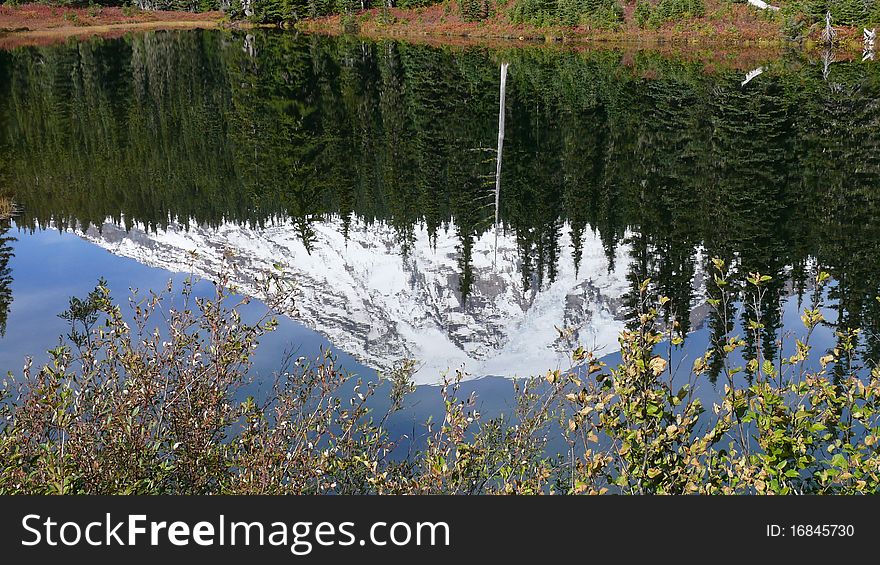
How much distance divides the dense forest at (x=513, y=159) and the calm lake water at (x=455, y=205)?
0.15 metres

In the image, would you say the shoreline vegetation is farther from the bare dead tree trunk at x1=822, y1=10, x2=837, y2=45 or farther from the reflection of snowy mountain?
the reflection of snowy mountain

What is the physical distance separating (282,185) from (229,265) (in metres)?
23.8

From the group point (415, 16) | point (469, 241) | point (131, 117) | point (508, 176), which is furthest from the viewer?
point (415, 16)

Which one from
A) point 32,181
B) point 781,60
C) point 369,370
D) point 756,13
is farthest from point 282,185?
point 756,13

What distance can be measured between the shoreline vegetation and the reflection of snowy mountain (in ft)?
231

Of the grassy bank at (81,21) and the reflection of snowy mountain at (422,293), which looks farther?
the grassy bank at (81,21)

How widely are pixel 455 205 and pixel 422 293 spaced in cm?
832

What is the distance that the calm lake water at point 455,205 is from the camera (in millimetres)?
20125

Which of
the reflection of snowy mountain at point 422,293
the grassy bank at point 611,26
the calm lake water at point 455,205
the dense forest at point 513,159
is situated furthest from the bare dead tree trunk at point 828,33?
the reflection of snowy mountain at point 422,293

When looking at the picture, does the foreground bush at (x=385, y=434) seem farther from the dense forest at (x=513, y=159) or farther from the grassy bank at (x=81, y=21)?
the grassy bank at (x=81, y=21)

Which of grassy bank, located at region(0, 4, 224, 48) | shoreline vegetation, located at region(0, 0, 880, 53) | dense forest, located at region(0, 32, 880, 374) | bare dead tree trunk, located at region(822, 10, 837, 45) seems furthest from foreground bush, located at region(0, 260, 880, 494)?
grassy bank, located at region(0, 4, 224, 48)

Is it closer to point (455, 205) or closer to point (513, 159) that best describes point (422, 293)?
point (455, 205)

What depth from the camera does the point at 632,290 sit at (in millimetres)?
21578
